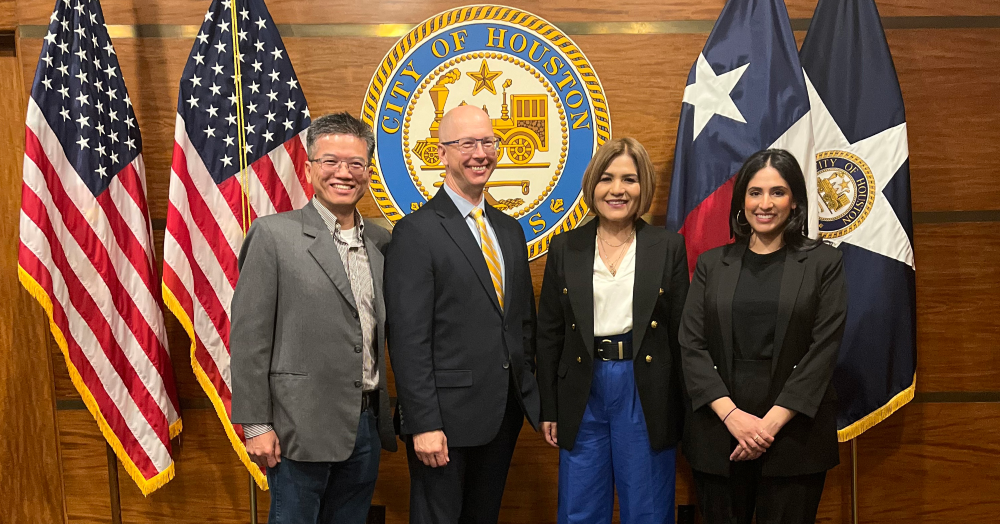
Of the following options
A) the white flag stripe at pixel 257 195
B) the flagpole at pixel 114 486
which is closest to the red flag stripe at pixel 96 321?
the flagpole at pixel 114 486

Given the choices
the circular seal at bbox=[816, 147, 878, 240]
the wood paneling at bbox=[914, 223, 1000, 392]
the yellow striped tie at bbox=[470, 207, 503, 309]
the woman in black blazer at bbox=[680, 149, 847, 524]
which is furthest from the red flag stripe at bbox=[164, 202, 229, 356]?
the wood paneling at bbox=[914, 223, 1000, 392]

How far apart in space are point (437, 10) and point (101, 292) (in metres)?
1.74

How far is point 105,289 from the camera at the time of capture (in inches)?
99.6

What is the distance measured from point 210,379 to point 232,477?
2.11 ft

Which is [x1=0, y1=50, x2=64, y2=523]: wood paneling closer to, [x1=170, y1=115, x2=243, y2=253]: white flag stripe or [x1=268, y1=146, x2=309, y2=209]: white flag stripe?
[x1=170, y1=115, x2=243, y2=253]: white flag stripe

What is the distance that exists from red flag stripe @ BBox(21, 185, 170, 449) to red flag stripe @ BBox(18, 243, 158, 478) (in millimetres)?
49

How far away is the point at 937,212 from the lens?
2.90 metres

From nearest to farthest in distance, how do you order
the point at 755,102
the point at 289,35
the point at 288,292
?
the point at 288,292, the point at 755,102, the point at 289,35

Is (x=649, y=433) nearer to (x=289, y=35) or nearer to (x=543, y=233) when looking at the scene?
(x=543, y=233)

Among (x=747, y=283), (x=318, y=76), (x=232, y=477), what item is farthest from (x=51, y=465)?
(x=747, y=283)

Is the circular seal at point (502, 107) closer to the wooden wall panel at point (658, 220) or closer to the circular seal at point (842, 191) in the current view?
the wooden wall panel at point (658, 220)

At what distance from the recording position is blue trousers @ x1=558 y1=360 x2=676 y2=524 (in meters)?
2.13

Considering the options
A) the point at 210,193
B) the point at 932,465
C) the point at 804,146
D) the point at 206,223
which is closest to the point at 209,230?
the point at 206,223

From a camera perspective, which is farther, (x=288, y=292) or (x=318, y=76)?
(x=318, y=76)
